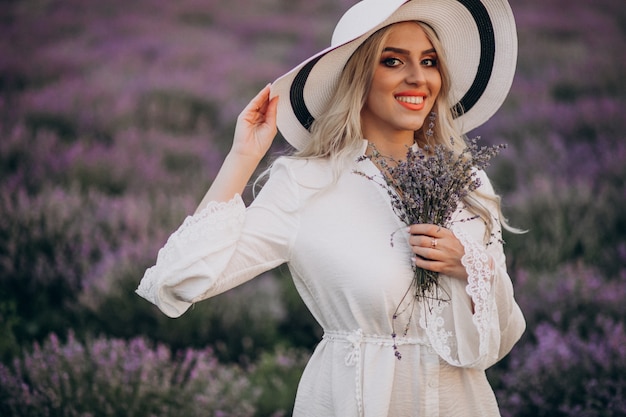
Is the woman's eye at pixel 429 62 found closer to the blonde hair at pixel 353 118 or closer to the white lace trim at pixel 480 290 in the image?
the blonde hair at pixel 353 118

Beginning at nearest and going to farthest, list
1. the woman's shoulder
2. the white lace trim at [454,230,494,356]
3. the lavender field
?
the white lace trim at [454,230,494,356]
the woman's shoulder
the lavender field

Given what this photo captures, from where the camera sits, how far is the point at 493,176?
5.41 meters

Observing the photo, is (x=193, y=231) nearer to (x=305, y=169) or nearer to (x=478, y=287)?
(x=305, y=169)

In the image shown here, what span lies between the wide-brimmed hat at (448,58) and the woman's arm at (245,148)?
0.10 meters

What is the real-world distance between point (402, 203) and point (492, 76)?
775 mm

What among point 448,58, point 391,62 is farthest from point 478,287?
point 448,58

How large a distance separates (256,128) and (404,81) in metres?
0.48

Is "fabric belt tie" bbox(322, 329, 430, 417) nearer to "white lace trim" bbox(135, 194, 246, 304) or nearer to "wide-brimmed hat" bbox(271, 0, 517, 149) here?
"white lace trim" bbox(135, 194, 246, 304)

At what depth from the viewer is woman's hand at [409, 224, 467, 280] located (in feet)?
6.88

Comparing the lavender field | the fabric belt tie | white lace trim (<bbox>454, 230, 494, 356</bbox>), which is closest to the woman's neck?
white lace trim (<bbox>454, 230, 494, 356</bbox>)

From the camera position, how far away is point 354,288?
2.16 metres

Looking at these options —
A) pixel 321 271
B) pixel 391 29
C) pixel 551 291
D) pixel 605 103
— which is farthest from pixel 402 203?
pixel 605 103

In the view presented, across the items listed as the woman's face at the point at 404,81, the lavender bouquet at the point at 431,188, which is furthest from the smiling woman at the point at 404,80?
the lavender bouquet at the point at 431,188

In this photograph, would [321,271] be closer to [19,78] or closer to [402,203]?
[402,203]
